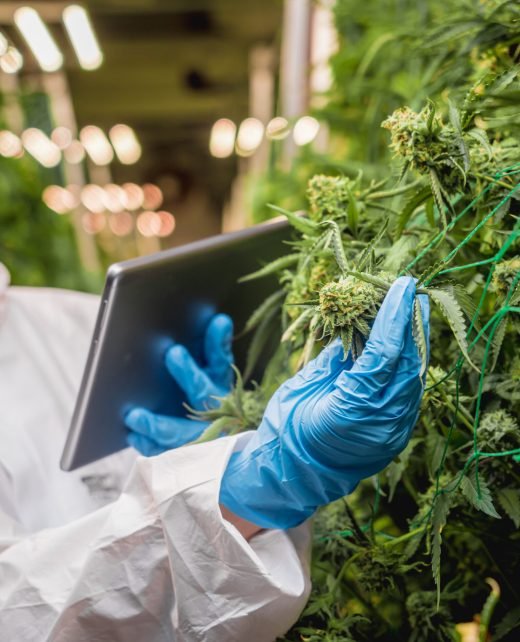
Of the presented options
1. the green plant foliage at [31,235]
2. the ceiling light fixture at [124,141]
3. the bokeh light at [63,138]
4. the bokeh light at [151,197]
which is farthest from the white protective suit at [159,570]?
the bokeh light at [151,197]

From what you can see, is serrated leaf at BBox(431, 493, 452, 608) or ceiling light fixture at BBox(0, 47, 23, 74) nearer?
serrated leaf at BBox(431, 493, 452, 608)

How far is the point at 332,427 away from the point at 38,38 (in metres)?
3.95

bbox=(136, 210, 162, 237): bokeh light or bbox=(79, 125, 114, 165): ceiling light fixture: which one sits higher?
bbox=(79, 125, 114, 165): ceiling light fixture

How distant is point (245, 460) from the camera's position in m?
1.02

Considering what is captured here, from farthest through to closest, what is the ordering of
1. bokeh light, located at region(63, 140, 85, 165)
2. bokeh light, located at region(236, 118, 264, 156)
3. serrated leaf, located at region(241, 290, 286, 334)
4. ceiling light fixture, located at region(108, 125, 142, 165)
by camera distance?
ceiling light fixture, located at region(108, 125, 142, 165) < bokeh light, located at region(236, 118, 264, 156) < bokeh light, located at region(63, 140, 85, 165) < serrated leaf, located at region(241, 290, 286, 334)

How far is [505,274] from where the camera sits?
88 cm

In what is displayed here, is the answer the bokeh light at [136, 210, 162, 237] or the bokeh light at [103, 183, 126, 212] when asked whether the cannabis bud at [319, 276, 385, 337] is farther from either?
the bokeh light at [136, 210, 162, 237]

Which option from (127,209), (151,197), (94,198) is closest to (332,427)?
(151,197)

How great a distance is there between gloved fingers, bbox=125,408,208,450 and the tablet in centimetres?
2

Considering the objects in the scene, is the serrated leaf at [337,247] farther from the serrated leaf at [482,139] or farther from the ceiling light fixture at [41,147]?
the ceiling light fixture at [41,147]

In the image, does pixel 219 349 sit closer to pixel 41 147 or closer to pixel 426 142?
pixel 426 142

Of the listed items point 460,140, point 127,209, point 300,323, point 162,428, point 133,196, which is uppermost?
point 460,140

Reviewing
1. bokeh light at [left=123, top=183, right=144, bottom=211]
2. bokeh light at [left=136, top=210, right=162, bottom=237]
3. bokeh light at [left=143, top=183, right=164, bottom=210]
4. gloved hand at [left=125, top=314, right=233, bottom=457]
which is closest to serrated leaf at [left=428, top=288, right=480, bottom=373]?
gloved hand at [left=125, top=314, right=233, bottom=457]

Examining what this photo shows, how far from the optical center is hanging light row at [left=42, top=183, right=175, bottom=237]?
1104cm
